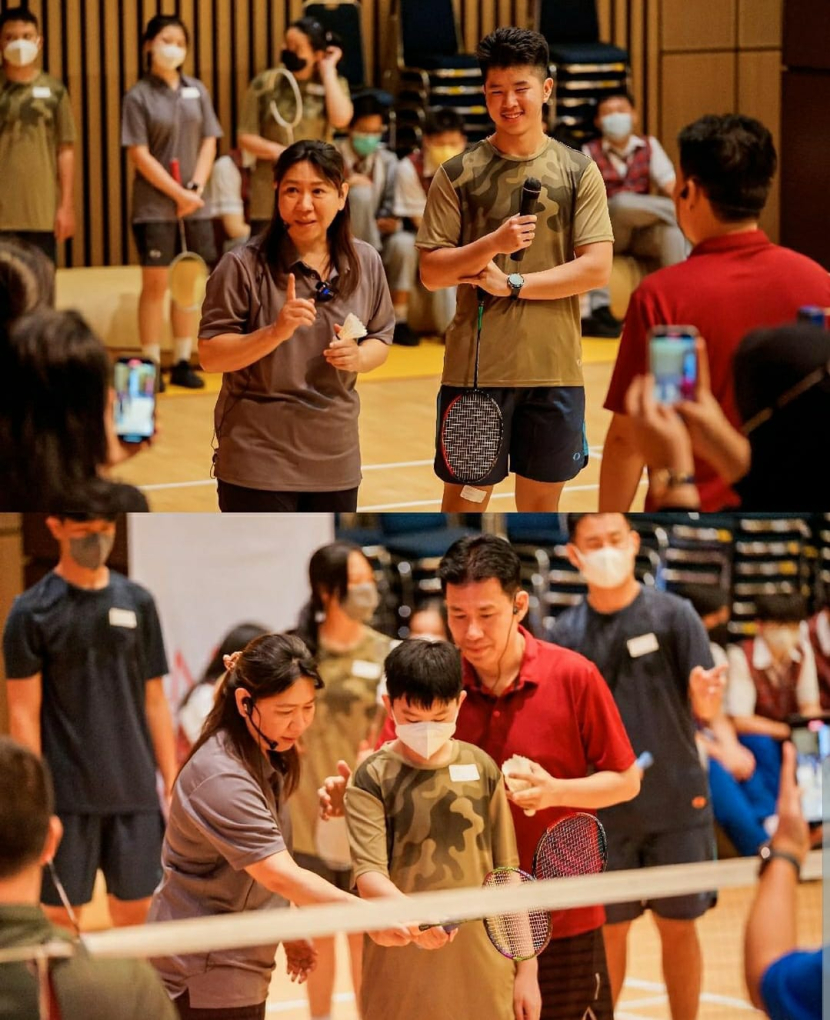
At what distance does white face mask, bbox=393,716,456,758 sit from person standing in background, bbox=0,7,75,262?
5.50m

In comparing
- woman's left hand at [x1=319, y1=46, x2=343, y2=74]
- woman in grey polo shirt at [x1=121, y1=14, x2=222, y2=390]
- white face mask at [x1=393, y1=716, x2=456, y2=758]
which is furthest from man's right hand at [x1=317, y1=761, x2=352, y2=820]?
woman's left hand at [x1=319, y1=46, x2=343, y2=74]

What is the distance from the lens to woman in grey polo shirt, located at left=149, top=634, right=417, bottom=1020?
303cm

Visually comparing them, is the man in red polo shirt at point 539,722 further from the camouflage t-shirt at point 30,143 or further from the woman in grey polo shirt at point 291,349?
the camouflage t-shirt at point 30,143

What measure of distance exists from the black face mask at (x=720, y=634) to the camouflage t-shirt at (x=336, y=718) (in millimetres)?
647

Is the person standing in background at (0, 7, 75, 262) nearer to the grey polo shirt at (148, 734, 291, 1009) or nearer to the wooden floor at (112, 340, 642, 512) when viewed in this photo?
the wooden floor at (112, 340, 642, 512)

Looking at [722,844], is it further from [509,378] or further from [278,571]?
[509,378]

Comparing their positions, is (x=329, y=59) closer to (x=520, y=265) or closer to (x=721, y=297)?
(x=520, y=265)

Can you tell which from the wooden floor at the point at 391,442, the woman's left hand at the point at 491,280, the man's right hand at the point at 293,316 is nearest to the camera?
the man's right hand at the point at 293,316

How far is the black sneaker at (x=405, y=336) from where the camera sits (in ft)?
31.9

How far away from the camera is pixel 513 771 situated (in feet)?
10.5

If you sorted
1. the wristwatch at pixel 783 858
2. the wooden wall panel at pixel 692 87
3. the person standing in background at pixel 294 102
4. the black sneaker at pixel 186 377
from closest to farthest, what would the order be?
1. the wristwatch at pixel 783 858
2. the black sneaker at pixel 186 377
3. the person standing in background at pixel 294 102
4. the wooden wall panel at pixel 692 87

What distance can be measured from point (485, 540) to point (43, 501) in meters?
0.86

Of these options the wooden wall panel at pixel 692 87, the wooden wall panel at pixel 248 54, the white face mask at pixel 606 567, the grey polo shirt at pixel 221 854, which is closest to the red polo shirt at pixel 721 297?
the white face mask at pixel 606 567

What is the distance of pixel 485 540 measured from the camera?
3.24 metres
